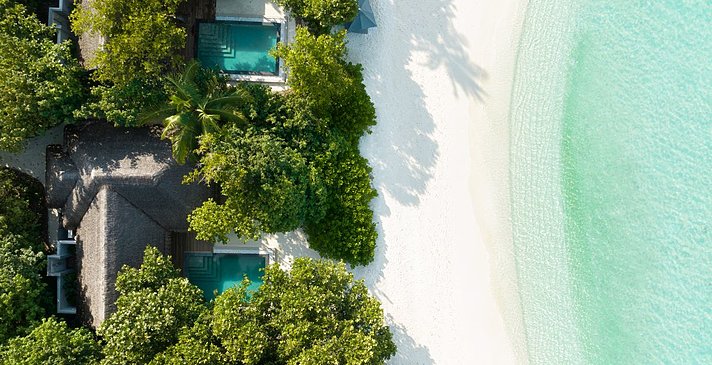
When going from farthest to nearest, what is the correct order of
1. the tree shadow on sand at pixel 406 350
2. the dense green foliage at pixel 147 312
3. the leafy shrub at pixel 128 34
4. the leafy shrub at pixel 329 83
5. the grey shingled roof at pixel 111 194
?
the tree shadow on sand at pixel 406 350 → the grey shingled roof at pixel 111 194 → the leafy shrub at pixel 329 83 → the dense green foliage at pixel 147 312 → the leafy shrub at pixel 128 34

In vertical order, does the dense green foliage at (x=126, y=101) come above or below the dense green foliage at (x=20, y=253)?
above

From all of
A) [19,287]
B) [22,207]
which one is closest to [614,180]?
[19,287]

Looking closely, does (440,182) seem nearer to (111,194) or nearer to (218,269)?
(218,269)

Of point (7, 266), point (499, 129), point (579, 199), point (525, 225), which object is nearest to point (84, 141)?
point (7, 266)

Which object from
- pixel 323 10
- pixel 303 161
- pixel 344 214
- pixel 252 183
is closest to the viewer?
pixel 252 183

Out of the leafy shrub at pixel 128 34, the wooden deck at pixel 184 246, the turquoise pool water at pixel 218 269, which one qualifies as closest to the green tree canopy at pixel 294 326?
the turquoise pool water at pixel 218 269

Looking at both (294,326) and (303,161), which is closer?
(294,326)

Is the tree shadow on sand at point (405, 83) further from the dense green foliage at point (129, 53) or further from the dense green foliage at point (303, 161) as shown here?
the dense green foliage at point (129, 53)
